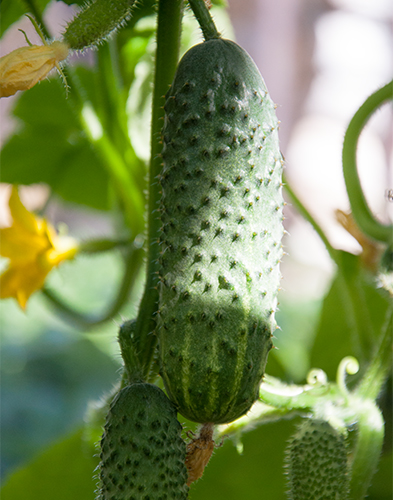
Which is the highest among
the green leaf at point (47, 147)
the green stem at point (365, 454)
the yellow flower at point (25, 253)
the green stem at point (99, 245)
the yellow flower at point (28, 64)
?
the yellow flower at point (28, 64)

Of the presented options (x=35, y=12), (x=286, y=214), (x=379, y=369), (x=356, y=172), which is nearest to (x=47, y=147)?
(x=35, y=12)

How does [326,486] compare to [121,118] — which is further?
[121,118]

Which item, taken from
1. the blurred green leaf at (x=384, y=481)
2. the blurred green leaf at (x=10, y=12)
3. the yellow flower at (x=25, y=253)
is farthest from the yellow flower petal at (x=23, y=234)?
the blurred green leaf at (x=384, y=481)

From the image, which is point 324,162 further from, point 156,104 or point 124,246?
point 156,104

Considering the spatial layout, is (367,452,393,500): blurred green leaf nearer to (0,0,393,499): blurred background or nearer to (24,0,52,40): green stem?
(0,0,393,499): blurred background

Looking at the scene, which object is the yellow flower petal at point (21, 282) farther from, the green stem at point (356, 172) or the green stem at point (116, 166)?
the green stem at point (356, 172)

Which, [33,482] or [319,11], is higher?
[319,11]

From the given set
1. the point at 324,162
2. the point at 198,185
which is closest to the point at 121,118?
the point at 198,185
